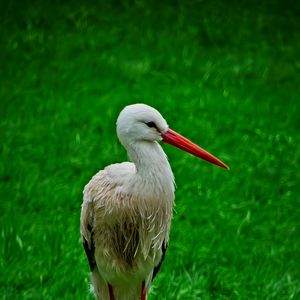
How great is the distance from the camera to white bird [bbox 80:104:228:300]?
330 cm

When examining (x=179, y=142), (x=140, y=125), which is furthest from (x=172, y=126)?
(x=140, y=125)

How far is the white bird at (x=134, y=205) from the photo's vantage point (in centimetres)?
330

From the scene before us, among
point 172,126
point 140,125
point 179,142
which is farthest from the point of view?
point 172,126

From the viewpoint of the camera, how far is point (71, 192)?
5.27 m

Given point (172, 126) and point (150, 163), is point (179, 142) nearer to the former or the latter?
point (150, 163)

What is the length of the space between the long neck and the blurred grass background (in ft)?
3.76

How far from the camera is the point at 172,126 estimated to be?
20.3ft

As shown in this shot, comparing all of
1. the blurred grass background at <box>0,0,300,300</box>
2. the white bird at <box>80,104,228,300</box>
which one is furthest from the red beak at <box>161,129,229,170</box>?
the blurred grass background at <box>0,0,300,300</box>

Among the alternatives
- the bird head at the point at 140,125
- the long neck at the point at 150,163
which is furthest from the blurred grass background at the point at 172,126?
the bird head at the point at 140,125

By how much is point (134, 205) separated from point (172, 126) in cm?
285

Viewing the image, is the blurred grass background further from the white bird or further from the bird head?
the bird head

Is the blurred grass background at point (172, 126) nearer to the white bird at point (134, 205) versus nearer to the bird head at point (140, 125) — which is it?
the white bird at point (134, 205)

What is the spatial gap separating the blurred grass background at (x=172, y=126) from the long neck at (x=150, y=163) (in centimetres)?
115

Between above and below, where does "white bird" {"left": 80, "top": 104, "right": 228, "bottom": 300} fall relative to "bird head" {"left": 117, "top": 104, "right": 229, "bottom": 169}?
below
